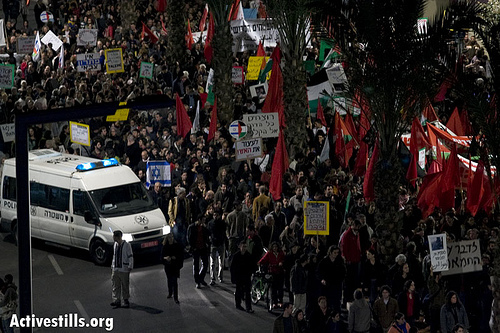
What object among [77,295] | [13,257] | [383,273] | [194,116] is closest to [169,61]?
[194,116]

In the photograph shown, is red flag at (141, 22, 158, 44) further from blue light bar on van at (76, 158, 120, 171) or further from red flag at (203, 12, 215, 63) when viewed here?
blue light bar on van at (76, 158, 120, 171)

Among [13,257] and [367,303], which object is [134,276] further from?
[367,303]

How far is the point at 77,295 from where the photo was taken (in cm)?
2141

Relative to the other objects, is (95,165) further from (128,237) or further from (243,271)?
(243,271)

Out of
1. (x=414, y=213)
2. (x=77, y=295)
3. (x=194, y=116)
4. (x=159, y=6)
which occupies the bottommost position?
(x=77, y=295)

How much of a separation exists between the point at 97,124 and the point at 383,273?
12.2 metres

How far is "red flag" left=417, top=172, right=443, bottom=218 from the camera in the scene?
21.8 meters

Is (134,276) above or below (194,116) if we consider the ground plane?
below

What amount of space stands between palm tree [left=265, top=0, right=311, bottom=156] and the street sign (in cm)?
165

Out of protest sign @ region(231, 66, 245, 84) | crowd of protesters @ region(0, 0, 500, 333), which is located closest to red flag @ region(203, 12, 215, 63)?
crowd of protesters @ region(0, 0, 500, 333)

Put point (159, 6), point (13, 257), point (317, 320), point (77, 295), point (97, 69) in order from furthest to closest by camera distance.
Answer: point (159, 6), point (97, 69), point (13, 257), point (77, 295), point (317, 320)

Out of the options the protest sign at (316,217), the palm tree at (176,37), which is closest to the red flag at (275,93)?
the protest sign at (316,217)

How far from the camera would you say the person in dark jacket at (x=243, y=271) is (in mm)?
20047

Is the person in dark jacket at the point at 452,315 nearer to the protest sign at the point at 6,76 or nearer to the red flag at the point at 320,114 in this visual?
the red flag at the point at 320,114
